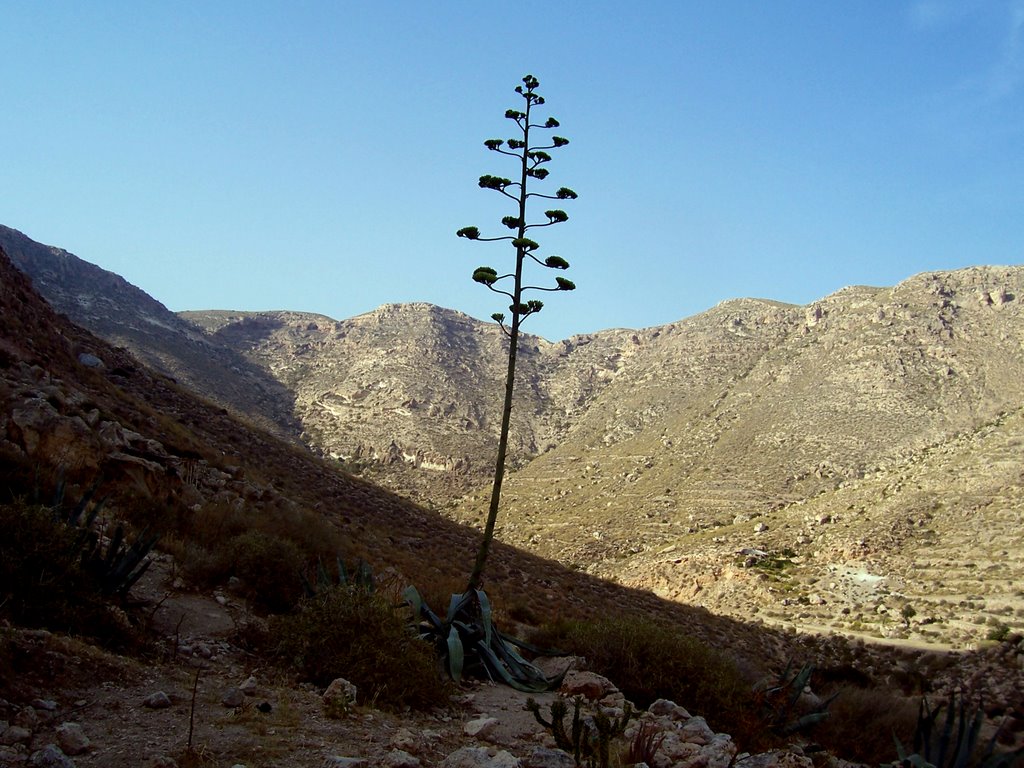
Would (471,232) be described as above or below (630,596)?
above

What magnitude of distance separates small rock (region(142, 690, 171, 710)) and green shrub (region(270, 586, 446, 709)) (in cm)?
151

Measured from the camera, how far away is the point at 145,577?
8.37 meters

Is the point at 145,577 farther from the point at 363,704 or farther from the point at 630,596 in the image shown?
the point at 630,596

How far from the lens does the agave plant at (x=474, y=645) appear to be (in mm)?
8352

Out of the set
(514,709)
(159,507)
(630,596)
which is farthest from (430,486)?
(514,709)

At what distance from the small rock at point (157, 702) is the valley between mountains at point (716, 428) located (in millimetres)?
23066

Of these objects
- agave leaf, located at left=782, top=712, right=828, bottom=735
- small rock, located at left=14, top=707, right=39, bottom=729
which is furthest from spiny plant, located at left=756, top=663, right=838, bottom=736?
small rock, located at left=14, top=707, right=39, bottom=729

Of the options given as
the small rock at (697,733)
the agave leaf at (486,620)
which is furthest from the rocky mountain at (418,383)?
the small rock at (697,733)

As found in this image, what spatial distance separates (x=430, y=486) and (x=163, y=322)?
38.9 meters

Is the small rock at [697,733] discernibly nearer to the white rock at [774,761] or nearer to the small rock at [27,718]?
the white rock at [774,761]

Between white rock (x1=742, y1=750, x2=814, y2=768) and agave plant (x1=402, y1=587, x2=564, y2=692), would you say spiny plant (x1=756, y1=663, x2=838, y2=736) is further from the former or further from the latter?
agave plant (x1=402, y1=587, x2=564, y2=692)

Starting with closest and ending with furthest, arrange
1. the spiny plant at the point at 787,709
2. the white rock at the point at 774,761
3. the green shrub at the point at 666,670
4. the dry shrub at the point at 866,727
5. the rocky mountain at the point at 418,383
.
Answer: the white rock at the point at 774,761
the spiny plant at the point at 787,709
the green shrub at the point at 666,670
the dry shrub at the point at 866,727
the rocky mountain at the point at 418,383

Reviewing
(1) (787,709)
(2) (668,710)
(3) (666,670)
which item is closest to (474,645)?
(3) (666,670)

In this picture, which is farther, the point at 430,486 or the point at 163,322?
the point at 163,322
